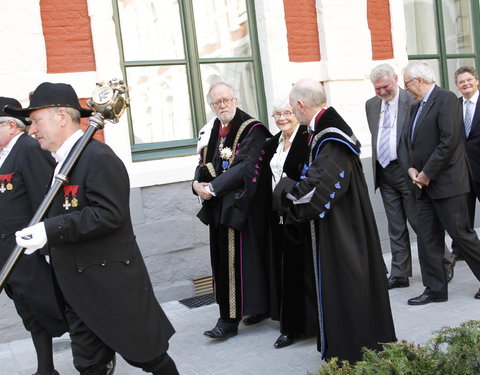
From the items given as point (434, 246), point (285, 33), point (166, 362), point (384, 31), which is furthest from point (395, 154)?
point (166, 362)

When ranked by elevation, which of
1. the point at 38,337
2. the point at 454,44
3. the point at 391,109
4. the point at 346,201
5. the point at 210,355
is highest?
the point at 454,44

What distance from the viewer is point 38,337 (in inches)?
156

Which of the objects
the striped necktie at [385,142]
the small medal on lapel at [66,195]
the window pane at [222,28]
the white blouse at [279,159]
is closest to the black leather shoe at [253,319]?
the white blouse at [279,159]

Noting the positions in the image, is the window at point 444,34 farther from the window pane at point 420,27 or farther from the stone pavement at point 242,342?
the stone pavement at point 242,342

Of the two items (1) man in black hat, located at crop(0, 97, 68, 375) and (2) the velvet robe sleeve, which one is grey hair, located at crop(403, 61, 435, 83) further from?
(1) man in black hat, located at crop(0, 97, 68, 375)

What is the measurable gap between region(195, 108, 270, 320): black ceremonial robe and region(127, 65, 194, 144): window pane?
169 centimetres

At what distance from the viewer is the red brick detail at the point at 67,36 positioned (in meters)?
5.37

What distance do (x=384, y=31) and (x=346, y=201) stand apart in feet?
14.8

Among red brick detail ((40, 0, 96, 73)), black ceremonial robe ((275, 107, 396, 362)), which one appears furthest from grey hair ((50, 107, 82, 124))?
red brick detail ((40, 0, 96, 73))

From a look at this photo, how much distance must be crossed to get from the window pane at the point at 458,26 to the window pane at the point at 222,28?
3677 mm

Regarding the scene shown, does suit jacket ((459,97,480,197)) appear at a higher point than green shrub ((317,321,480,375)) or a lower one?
higher

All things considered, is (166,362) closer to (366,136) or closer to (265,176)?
(265,176)

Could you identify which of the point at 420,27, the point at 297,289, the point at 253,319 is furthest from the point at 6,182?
the point at 420,27

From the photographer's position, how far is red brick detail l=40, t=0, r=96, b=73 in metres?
5.37
